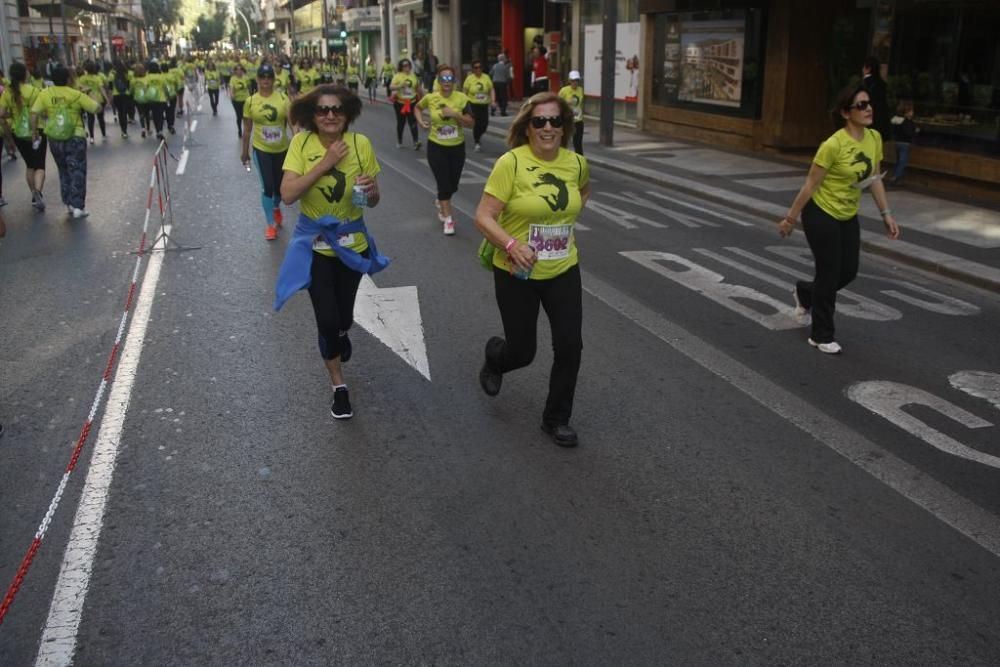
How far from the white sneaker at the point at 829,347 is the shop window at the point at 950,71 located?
837 cm

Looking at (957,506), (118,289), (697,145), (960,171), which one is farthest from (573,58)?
(957,506)

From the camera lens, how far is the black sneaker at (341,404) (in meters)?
5.40

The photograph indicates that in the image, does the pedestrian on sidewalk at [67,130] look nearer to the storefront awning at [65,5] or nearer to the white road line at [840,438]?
the white road line at [840,438]

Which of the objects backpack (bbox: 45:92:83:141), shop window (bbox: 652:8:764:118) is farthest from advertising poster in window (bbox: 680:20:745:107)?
backpack (bbox: 45:92:83:141)

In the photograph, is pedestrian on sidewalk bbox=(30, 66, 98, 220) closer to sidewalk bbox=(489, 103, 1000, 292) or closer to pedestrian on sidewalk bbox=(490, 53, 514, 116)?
sidewalk bbox=(489, 103, 1000, 292)

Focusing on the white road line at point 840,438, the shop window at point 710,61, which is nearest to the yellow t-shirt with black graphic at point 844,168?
the white road line at point 840,438

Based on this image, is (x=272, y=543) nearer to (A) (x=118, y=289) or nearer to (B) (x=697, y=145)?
(A) (x=118, y=289)

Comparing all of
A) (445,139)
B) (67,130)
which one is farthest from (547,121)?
(67,130)

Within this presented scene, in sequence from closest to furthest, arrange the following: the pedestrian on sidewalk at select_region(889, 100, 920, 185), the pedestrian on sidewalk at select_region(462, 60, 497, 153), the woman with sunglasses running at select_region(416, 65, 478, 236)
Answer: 1. the woman with sunglasses running at select_region(416, 65, 478, 236)
2. the pedestrian on sidewalk at select_region(889, 100, 920, 185)
3. the pedestrian on sidewalk at select_region(462, 60, 497, 153)

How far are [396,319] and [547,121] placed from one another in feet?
10.1

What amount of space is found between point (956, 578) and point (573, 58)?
27624 mm

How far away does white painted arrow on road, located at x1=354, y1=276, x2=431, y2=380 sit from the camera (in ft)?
21.7

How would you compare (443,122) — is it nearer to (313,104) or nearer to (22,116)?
(22,116)

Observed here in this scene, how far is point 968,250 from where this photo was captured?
1002 centimetres
